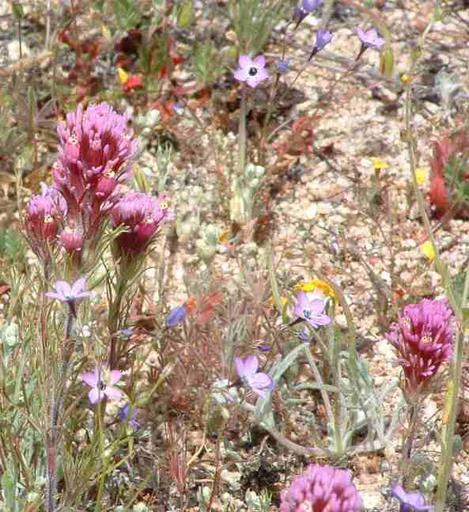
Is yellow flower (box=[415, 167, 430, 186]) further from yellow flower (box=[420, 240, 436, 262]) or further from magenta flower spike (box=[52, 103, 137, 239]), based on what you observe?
magenta flower spike (box=[52, 103, 137, 239])

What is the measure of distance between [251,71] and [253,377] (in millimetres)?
1313

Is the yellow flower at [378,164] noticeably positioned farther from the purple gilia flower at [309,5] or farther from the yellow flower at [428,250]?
the purple gilia flower at [309,5]

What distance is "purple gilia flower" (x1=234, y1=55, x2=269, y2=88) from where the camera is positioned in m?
3.46

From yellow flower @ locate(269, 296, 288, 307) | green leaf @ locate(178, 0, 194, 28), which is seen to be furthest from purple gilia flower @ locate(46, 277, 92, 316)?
green leaf @ locate(178, 0, 194, 28)

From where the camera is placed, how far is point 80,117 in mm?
1981

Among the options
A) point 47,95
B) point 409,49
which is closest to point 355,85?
point 409,49

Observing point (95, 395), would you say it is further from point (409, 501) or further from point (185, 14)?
point (185, 14)

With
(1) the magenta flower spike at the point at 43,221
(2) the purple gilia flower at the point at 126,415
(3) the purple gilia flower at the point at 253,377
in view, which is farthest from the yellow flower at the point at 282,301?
(1) the magenta flower spike at the point at 43,221

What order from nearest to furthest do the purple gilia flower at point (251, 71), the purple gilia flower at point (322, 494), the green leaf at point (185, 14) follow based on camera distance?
1. the purple gilia flower at point (322, 494)
2. the purple gilia flower at point (251, 71)
3. the green leaf at point (185, 14)

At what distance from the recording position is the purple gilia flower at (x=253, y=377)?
8.41 feet

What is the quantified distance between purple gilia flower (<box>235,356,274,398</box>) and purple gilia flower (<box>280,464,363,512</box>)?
2.65 ft

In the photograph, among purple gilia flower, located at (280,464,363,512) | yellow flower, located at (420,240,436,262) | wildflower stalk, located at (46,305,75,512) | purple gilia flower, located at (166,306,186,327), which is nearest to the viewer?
purple gilia flower, located at (280,464,363,512)

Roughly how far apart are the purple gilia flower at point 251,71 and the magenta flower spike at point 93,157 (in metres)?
1.51

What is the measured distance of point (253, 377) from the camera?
260 cm
